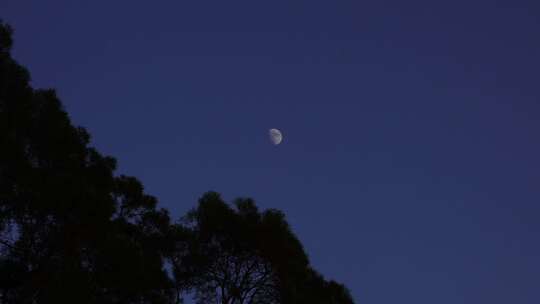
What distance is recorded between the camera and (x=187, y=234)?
40562 millimetres

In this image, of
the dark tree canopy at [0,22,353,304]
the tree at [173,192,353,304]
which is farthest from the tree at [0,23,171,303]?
the tree at [173,192,353,304]

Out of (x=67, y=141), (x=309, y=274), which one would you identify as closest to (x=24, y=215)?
(x=67, y=141)

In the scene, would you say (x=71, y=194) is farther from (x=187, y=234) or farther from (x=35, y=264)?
(x=187, y=234)

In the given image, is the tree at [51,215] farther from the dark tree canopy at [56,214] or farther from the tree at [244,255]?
the tree at [244,255]

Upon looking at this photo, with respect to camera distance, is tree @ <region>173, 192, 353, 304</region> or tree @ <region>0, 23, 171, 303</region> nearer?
tree @ <region>0, 23, 171, 303</region>

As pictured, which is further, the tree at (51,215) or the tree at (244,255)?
the tree at (244,255)

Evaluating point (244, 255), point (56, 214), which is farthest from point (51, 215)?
point (244, 255)

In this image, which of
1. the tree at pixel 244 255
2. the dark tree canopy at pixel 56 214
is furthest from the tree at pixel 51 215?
the tree at pixel 244 255

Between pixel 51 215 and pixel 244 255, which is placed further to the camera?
pixel 244 255

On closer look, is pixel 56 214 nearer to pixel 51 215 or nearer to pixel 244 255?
pixel 51 215

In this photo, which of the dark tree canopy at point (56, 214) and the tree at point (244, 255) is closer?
the dark tree canopy at point (56, 214)

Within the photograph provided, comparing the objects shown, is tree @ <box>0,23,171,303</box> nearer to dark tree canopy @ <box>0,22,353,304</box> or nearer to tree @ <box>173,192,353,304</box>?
dark tree canopy @ <box>0,22,353,304</box>

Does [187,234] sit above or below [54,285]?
above

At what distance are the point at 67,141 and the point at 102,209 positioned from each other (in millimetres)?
3789
